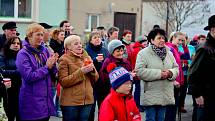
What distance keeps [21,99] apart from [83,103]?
0.95 m

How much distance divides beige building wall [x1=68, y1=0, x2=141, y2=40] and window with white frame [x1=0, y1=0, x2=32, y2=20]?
2514 millimetres

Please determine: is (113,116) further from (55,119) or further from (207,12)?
(207,12)

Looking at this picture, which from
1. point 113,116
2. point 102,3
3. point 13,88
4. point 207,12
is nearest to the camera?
point 113,116

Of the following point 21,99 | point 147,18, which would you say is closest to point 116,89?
point 21,99

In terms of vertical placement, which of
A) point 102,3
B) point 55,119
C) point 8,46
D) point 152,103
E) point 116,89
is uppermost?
point 102,3

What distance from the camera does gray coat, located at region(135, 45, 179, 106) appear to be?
6812 mm

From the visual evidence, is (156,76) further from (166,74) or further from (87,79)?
(87,79)

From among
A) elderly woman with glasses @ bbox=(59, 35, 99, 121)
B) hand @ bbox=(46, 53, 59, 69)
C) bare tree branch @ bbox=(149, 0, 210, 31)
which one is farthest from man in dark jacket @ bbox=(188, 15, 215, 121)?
bare tree branch @ bbox=(149, 0, 210, 31)

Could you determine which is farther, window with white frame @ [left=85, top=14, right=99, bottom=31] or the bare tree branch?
the bare tree branch

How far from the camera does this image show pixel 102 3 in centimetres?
2119

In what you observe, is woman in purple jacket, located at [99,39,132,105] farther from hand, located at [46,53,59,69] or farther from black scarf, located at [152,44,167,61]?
hand, located at [46,53,59,69]

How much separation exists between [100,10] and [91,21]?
2.42 ft

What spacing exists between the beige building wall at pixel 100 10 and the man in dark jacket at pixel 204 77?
1364 centimetres

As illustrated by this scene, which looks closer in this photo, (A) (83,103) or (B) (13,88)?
(A) (83,103)
